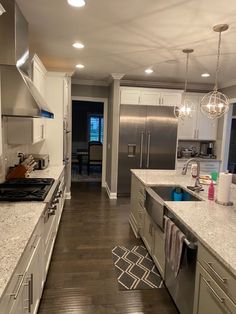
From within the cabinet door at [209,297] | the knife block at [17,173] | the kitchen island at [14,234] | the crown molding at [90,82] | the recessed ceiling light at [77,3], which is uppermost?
the crown molding at [90,82]

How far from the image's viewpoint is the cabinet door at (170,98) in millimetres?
5375

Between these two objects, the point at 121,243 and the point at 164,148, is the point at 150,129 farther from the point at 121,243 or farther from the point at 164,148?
the point at 121,243

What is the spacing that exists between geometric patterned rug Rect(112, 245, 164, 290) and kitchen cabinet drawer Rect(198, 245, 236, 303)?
1.09 metres

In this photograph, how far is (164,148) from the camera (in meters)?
5.49

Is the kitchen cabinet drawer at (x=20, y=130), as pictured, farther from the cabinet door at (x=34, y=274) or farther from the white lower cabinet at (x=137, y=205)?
the white lower cabinet at (x=137, y=205)

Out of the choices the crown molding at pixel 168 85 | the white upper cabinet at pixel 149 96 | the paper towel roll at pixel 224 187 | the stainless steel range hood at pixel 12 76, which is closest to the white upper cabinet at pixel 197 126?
the crown molding at pixel 168 85

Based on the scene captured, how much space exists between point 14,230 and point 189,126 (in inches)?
197

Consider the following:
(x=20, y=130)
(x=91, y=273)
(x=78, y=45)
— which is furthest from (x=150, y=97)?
(x=91, y=273)

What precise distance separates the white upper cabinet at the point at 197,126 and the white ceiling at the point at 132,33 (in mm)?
1404

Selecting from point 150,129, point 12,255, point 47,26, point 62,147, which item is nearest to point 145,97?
point 150,129

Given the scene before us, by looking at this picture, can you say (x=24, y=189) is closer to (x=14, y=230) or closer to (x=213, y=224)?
(x=14, y=230)

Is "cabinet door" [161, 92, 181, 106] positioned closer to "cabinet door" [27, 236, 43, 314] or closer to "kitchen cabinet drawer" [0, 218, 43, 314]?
"cabinet door" [27, 236, 43, 314]

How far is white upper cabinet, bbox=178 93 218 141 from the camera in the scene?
5820 mm

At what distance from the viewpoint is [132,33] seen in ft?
9.03
